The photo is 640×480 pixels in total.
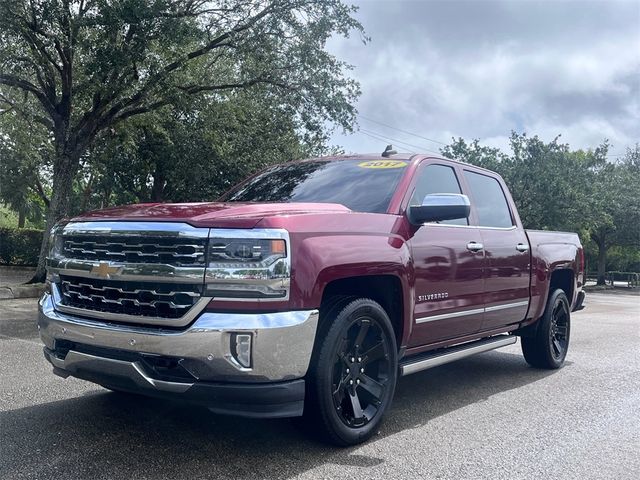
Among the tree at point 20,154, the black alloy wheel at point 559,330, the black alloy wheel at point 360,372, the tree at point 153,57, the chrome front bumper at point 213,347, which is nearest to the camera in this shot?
the chrome front bumper at point 213,347

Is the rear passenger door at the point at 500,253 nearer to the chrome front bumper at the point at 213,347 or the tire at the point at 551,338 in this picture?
the tire at the point at 551,338

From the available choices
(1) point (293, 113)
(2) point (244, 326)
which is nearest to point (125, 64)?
(1) point (293, 113)

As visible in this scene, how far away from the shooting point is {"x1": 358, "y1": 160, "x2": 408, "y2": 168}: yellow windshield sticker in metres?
4.93

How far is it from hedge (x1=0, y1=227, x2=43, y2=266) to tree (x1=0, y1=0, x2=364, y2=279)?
804 centimetres

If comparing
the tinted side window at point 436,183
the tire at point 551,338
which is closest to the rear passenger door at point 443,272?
the tinted side window at point 436,183

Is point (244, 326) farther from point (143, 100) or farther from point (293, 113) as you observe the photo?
point (293, 113)

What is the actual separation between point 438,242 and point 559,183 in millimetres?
24517

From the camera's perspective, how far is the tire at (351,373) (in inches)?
143

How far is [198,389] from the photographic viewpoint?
3316mm

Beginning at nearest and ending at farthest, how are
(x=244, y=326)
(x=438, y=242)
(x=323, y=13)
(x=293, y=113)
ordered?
1. (x=244, y=326)
2. (x=438, y=242)
3. (x=323, y=13)
4. (x=293, y=113)

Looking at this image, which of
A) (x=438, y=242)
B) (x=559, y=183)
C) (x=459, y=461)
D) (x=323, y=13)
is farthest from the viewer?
(x=559, y=183)

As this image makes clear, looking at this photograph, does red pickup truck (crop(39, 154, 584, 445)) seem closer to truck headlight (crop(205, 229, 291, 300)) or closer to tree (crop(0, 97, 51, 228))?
truck headlight (crop(205, 229, 291, 300))

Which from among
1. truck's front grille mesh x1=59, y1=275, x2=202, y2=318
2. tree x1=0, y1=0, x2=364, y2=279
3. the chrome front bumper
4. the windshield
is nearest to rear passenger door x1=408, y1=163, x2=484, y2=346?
the windshield

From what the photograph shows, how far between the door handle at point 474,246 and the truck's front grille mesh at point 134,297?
2565 millimetres
